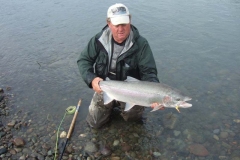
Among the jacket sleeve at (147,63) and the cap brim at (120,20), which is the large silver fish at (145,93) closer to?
the jacket sleeve at (147,63)

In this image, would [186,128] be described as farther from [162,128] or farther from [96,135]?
[96,135]

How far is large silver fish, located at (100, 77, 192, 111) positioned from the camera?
15.0 feet

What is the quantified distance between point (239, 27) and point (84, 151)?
9463 millimetres

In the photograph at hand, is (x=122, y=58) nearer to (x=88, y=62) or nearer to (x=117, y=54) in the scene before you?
(x=117, y=54)

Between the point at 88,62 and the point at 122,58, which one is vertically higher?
the point at 122,58

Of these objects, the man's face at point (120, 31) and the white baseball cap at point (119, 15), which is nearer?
the white baseball cap at point (119, 15)

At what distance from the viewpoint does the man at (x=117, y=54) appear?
4941 mm

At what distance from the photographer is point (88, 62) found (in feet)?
18.4

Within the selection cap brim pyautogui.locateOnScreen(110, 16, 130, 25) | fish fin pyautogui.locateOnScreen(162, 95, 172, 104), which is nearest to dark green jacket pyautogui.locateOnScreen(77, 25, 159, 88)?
cap brim pyautogui.locateOnScreen(110, 16, 130, 25)

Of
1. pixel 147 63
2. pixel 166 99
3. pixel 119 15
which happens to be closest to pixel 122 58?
pixel 147 63

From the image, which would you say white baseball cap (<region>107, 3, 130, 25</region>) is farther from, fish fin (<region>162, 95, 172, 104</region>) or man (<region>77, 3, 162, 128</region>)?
fish fin (<region>162, 95, 172, 104</region>)

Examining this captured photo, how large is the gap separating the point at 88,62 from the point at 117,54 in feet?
2.34

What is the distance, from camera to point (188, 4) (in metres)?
14.4

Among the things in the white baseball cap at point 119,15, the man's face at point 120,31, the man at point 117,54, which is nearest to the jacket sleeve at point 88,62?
the man at point 117,54
